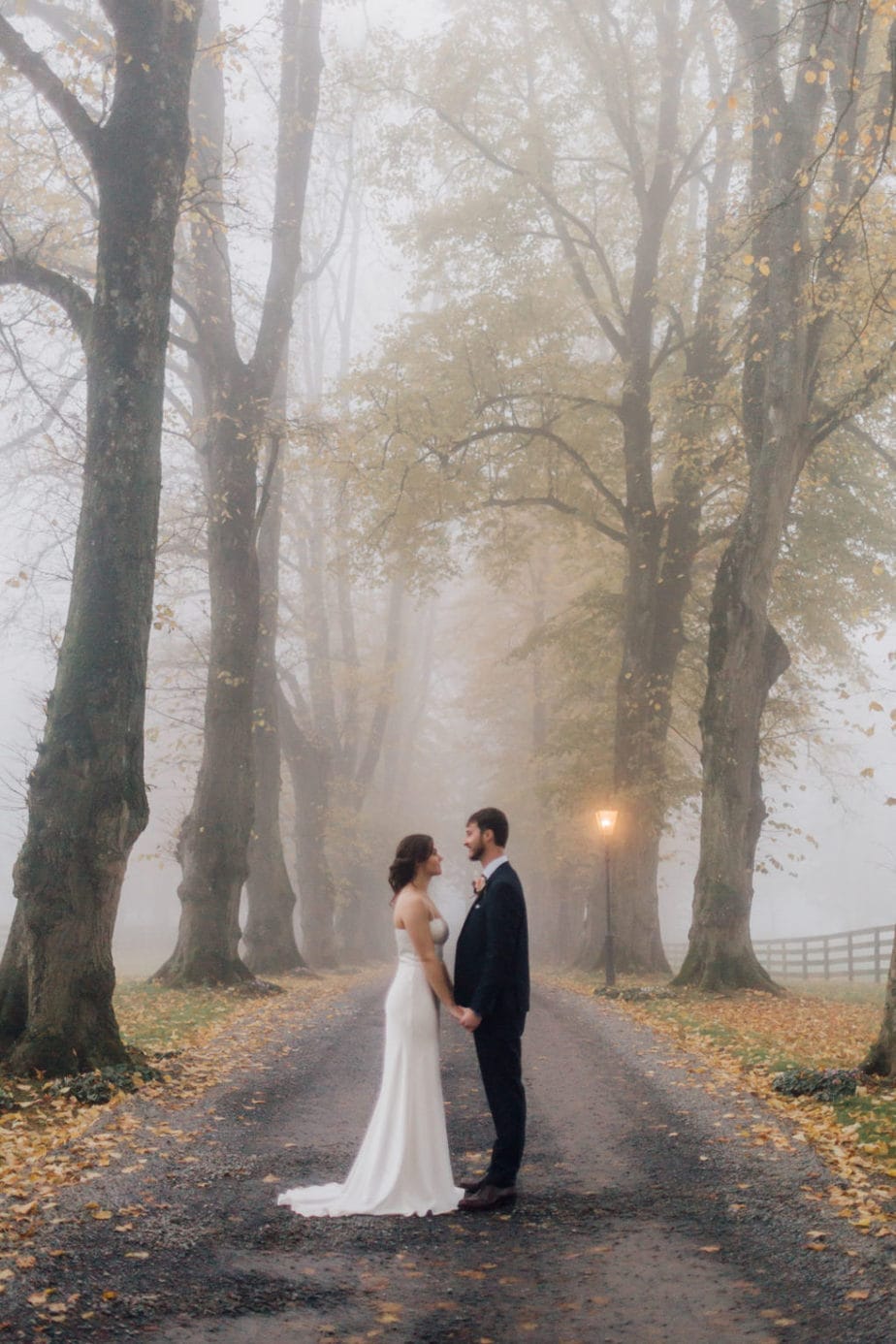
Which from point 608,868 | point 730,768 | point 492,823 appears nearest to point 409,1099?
point 492,823

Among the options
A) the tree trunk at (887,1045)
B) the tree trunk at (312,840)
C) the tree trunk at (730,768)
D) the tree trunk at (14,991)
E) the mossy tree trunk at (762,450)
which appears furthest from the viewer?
the tree trunk at (312,840)

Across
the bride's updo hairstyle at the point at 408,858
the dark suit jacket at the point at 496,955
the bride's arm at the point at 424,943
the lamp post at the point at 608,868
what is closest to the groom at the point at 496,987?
the dark suit jacket at the point at 496,955

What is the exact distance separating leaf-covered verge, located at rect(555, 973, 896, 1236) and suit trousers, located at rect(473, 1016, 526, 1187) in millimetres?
1509

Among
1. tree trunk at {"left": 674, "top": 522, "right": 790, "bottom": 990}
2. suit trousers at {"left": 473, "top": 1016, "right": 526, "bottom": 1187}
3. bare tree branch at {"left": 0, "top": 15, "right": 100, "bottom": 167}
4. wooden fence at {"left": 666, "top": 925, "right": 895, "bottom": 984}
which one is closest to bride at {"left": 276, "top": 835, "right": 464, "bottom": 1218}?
suit trousers at {"left": 473, "top": 1016, "right": 526, "bottom": 1187}

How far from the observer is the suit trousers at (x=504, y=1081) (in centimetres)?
578

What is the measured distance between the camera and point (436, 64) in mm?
20812

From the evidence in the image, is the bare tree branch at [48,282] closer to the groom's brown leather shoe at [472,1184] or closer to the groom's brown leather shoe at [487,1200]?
the groom's brown leather shoe at [472,1184]

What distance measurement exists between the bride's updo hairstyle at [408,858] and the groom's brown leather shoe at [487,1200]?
155 cm

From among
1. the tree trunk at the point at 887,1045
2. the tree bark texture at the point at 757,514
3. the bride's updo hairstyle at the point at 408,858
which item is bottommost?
the tree trunk at the point at 887,1045

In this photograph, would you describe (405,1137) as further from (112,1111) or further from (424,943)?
(112,1111)

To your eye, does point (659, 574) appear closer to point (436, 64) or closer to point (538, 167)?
point (538, 167)

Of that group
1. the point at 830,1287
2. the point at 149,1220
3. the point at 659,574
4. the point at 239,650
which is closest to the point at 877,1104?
the point at 830,1287

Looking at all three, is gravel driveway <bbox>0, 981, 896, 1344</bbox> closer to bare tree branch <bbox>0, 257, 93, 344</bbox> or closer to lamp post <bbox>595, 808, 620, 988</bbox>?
bare tree branch <bbox>0, 257, 93, 344</bbox>

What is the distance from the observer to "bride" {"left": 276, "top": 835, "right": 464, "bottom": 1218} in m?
5.55
